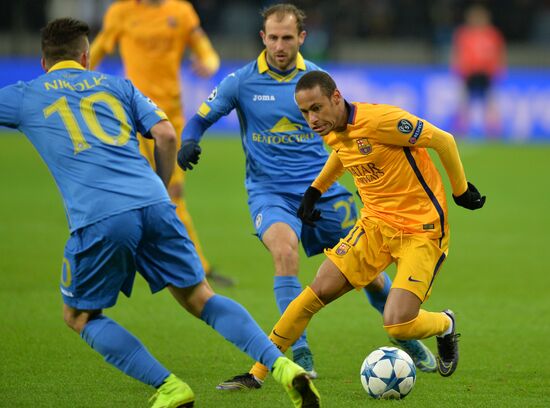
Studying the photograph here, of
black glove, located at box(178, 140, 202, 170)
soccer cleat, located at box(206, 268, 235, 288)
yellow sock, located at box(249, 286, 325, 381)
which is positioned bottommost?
soccer cleat, located at box(206, 268, 235, 288)

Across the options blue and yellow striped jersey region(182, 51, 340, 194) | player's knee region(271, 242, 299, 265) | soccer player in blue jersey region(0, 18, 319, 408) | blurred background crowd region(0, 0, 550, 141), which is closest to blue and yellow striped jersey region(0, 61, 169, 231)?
soccer player in blue jersey region(0, 18, 319, 408)

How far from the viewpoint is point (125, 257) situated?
5.14 m

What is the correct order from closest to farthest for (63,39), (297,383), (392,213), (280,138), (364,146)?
(297,383) < (63,39) < (364,146) < (392,213) < (280,138)

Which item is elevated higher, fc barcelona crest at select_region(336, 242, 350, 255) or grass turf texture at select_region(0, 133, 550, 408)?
fc barcelona crest at select_region(336, 242, 350, 255)

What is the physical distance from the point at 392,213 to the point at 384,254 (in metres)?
0.25

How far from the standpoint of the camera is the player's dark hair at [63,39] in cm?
534

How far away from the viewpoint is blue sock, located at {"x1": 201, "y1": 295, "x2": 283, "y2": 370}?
17.0 ft

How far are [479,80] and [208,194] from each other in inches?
351

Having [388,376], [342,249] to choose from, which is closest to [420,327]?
[388,376]

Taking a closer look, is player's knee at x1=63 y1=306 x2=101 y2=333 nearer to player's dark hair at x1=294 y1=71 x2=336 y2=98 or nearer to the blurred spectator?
player's dark hair at x1=294 y1=71 x2=336 y2=98

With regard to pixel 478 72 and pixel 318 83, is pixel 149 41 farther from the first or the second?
pixel 478 72

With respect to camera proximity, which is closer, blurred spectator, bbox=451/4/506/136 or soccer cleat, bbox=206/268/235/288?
soccer cleat, bbox=206/268/235/288

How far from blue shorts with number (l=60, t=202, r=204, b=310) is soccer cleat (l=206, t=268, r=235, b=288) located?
13.9ft

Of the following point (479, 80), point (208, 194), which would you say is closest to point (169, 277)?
point (208, 194)
